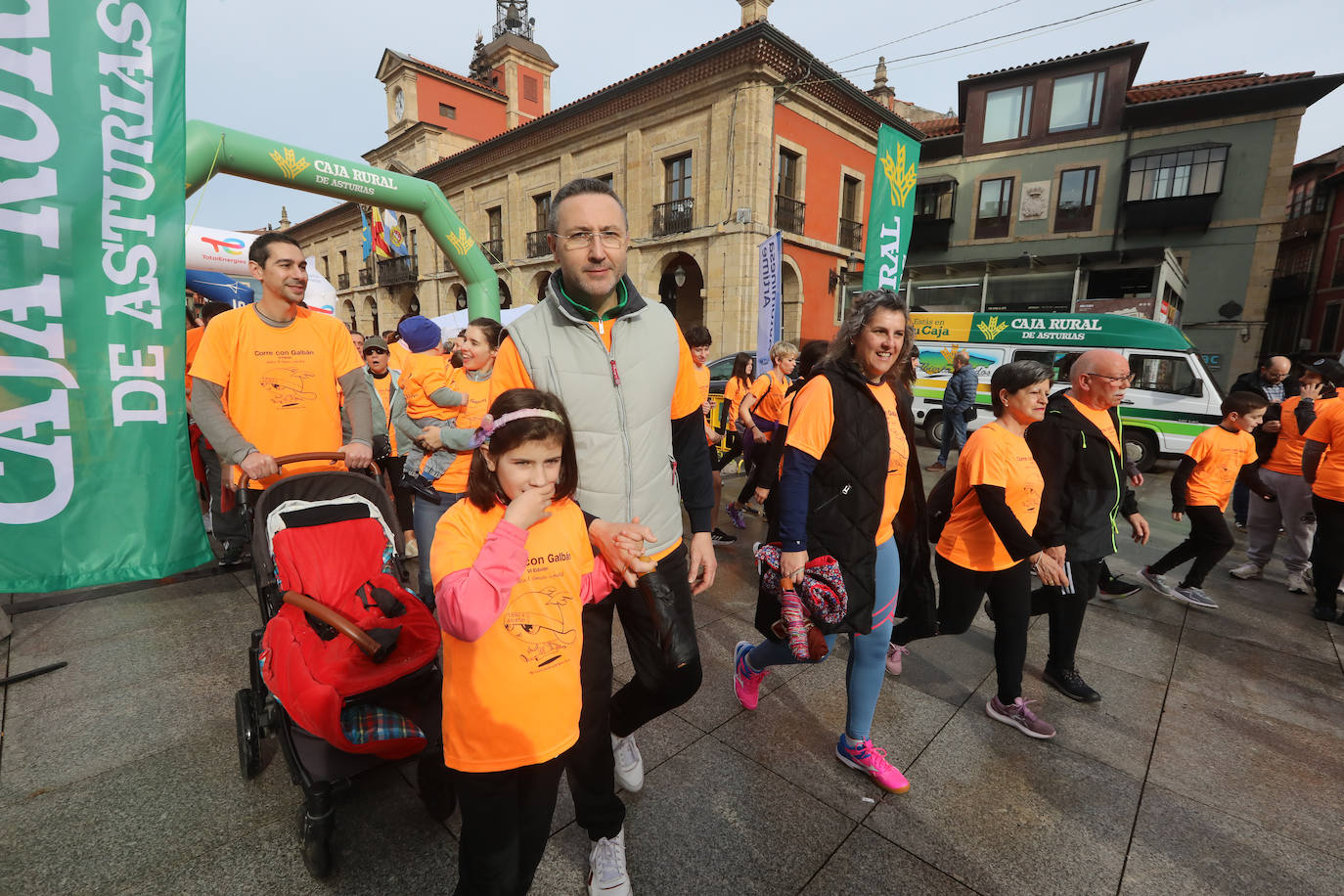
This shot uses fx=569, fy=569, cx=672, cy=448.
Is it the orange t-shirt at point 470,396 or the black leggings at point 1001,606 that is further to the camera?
the orange t-shirt at point 470,396

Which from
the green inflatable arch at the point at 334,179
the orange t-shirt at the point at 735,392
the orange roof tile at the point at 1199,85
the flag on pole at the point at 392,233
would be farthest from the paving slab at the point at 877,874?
the orange roof tile at the point at 1199,85

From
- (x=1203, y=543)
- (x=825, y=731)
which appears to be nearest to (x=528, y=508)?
(x=825, y=731)

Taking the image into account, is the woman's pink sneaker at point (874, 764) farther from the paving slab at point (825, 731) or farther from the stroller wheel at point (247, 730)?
the stroller wheel at point (247, 730)

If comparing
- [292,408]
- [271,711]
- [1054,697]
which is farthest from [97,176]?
[1054,697]

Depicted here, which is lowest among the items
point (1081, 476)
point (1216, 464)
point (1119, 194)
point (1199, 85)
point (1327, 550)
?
point (1327, 550)

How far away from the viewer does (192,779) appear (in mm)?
2408

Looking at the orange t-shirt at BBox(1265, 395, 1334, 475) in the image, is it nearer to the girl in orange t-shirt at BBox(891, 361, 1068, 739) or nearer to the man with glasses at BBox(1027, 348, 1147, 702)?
the man with glasses at BBox(1027, 348, 1147, 702)

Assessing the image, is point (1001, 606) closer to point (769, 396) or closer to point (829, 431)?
point (829, 431)

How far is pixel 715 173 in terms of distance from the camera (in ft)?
52.1

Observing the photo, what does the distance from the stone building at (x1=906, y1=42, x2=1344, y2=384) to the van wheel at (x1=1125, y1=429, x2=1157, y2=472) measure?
6.14 metres

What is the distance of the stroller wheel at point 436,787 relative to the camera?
218 centimetres

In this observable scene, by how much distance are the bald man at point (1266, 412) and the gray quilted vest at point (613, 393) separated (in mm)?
6140

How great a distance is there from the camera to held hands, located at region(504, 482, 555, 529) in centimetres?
148

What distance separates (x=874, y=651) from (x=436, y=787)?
185 cm
